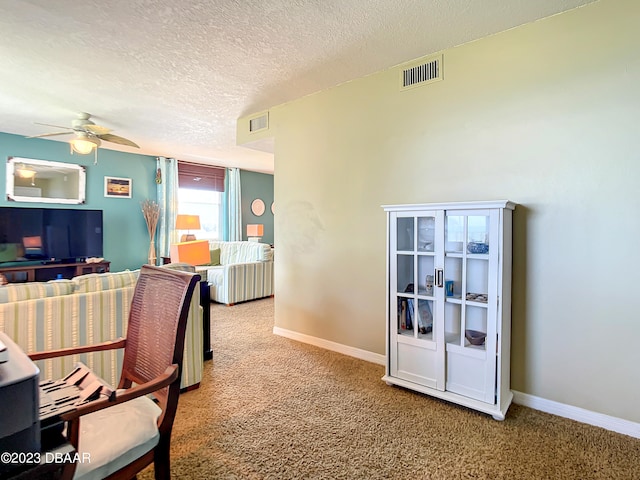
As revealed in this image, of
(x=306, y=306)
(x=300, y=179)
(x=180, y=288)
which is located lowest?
(x=306, y=306)

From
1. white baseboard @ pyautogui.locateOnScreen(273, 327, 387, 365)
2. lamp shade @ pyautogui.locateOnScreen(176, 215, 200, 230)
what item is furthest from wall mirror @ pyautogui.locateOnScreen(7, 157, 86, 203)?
white baseboard @ pyautogui.locateOnScreen(273, 327, 387, 365)

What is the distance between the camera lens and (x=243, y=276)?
17.0ft

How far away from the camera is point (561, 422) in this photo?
2.06m

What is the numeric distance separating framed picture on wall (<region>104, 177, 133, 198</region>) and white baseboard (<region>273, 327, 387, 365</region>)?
4.16m

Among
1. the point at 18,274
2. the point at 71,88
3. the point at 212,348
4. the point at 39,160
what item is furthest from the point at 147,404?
the point at 39,160

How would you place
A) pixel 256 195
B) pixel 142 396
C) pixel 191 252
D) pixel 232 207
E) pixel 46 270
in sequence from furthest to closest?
1. pixel 256 195
2. pixel 232 207
3. pixel 46 270
4. pixel 191 252
5. pixel 142 396

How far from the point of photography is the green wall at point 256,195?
7.83m

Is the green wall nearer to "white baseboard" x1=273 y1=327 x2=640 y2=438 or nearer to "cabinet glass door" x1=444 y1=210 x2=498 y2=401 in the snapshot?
"cabinet glass door" x1=444 y1=210 x2=498 y2=401

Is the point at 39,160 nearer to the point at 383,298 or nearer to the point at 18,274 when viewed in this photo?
the point at 18,274

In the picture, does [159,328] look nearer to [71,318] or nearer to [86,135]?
[71,318]

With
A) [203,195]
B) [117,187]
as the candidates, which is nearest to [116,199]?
[117,187]

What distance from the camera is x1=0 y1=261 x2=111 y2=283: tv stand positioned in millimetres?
4664

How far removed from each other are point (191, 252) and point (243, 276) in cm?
→ 242

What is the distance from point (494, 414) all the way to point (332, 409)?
100cm
